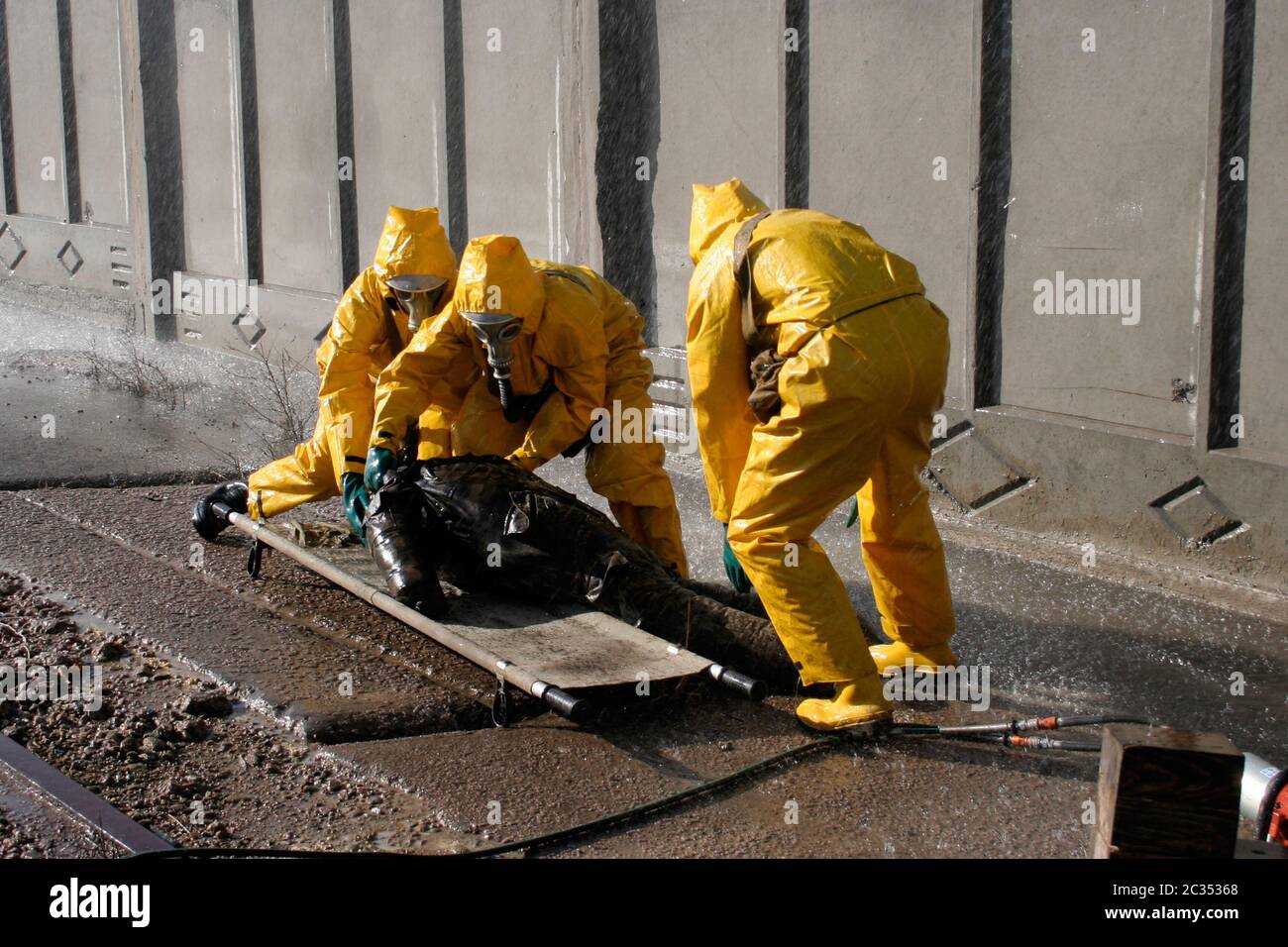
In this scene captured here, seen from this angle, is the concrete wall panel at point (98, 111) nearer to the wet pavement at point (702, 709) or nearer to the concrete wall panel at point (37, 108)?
the concrete wall panel at point (37, 108)

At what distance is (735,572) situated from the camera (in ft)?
14.8

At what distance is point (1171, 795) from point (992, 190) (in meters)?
4.68

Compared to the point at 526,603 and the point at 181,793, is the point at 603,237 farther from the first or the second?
the point at 181,793

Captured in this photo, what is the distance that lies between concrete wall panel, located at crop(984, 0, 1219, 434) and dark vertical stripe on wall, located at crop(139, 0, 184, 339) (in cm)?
868

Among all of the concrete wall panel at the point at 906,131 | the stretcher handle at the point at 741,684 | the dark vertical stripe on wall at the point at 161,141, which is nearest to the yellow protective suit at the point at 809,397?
the stretcher handle at the point at 741,684

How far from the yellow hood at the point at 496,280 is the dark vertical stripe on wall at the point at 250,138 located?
7218mm

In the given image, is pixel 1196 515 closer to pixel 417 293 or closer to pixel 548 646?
pixel 548 646

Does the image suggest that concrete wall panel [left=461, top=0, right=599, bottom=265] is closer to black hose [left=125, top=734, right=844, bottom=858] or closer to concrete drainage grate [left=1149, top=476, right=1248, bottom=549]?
concrete drainage grate [left=1149, top=476, right=1248, bottom=549]

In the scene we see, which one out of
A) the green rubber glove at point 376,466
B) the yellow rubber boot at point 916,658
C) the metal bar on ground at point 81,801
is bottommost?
the metal bar on ground at point 81,801

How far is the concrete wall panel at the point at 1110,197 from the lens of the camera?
18.2ft

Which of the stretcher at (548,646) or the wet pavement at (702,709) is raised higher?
the stretcher at (548,646)

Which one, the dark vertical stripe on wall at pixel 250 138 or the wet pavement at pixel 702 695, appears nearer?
the wet pavement at pixel 702 695

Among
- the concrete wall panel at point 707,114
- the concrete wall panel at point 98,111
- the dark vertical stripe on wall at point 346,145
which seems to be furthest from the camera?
the concrete wall panel at point 98,111

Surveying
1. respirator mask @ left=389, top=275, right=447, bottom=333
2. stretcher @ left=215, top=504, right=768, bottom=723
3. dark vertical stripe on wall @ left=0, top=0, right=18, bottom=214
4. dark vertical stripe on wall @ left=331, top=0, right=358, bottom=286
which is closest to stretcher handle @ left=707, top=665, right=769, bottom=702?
stretcher @ left=215, top=504, right=768, bottom=723
